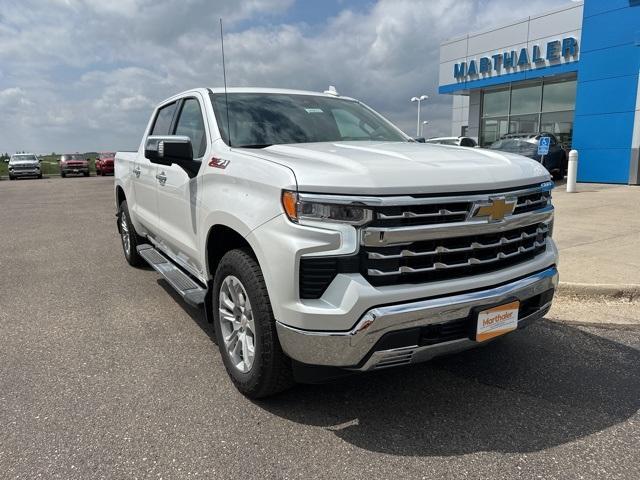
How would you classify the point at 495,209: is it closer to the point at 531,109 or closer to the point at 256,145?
the point at 256,145

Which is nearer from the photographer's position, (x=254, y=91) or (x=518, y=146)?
(x=254, y=91)

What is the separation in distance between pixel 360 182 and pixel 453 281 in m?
0.72

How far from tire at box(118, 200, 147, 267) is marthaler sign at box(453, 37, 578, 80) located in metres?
17.5

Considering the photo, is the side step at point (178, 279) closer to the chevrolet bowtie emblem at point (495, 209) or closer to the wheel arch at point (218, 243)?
the wheel arch at point (218, 243)

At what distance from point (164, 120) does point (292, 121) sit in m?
1.86

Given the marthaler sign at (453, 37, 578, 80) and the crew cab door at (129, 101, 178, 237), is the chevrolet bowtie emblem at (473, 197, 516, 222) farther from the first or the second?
the marthaler sign at (453, 37, 578, 80)

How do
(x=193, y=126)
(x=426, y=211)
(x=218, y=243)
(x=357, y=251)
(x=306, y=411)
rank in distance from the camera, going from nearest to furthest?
(x=357, y=251), (x=426, y=211), (x=306, y=411), (x=218, y=243), (x=193, y=126)

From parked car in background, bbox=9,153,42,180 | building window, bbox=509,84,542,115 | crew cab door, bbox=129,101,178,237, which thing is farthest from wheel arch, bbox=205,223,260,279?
parked car in background, bbox=9,153,42,180

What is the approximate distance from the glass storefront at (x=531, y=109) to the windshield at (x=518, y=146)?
4701 mm

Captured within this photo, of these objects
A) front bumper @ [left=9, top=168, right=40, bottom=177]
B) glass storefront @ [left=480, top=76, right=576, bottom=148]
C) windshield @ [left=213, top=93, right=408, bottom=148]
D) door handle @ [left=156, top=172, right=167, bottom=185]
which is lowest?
front bumper @ [left=9, top=168, right=40, bottom=177]

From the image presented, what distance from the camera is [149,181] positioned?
4.94 meters

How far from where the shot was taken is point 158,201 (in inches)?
184

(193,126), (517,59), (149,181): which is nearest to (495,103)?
(517,59)

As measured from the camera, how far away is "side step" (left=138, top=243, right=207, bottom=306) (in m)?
3.66
